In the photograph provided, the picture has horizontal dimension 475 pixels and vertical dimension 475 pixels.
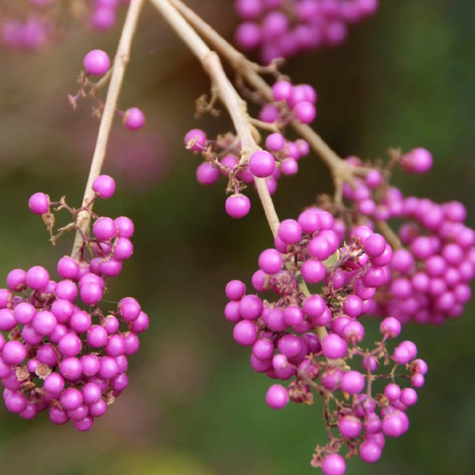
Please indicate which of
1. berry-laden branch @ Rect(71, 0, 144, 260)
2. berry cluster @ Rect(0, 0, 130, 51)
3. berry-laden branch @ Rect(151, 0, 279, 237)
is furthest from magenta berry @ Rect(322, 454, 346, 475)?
berry cluster @ Rect(0, 0, 130, 51)

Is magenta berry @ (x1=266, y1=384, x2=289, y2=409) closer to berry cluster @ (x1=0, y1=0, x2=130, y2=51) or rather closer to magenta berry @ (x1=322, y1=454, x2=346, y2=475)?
magenta berry @ (x1=322, y1=454, x2=346, y2=475)

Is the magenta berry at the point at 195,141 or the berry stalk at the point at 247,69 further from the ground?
the berry stalk at the point at 247,69

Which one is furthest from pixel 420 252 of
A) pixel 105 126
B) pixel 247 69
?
pixel 105 126

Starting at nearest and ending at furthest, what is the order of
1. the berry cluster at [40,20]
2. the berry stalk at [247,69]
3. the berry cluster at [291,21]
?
the berry stalk at [247,69] → the berry cluster at [40,20] → the berry cluster at [291,21]

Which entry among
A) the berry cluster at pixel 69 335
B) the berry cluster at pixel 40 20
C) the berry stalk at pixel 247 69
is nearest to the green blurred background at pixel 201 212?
the berry cluster at pixel 40 20

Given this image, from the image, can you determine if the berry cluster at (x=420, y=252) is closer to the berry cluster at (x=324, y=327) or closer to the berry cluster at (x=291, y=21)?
the berry cluster at (x=324, y=327)

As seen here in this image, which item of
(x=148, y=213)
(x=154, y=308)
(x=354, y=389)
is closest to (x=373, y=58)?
(x=148, y=213)

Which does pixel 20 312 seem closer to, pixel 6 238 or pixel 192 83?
pixel 6 238
